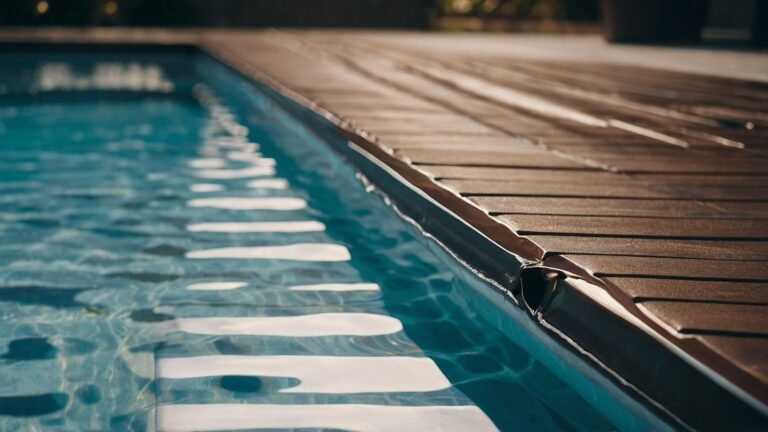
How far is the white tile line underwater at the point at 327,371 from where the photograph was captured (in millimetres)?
2152

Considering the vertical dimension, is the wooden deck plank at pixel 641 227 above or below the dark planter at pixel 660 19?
below

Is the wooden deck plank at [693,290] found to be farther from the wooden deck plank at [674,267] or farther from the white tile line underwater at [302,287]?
the white tile line underwater at [302,287]

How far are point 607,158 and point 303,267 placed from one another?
1.20 meters

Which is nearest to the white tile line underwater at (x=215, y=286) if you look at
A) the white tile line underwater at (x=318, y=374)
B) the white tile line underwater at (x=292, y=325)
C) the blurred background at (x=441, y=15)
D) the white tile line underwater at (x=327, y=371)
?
the white tile line underwater at (x=318, y=374)

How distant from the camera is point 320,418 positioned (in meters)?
1.96

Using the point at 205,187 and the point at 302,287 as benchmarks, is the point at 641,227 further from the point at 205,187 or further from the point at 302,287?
the point at 205,187

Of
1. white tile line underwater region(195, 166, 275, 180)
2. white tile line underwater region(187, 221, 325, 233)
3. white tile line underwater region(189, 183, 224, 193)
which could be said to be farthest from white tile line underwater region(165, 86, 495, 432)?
white tile line underwater region(195, 166, 275, 180)

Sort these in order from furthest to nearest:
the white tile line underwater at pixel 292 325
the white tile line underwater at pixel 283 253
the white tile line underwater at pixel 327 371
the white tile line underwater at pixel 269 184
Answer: the white tile line underwater at pixel 269 184 → the white tile line underwater at pixel 283 253 → the white tile line underwater at pixel 292 325 → the white tile line underwater at pixel 327 371

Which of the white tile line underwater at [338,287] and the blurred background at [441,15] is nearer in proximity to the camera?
the white tile line underwater at [338,287]

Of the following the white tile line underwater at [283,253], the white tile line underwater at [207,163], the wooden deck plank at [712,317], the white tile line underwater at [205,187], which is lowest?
the white tile line underwater at [283,253]

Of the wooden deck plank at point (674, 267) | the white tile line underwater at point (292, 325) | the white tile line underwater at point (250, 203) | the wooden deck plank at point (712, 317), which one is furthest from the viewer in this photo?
the white tile line underwater at point (250, 203)

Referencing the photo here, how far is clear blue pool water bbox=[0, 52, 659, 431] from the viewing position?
6.67 feet

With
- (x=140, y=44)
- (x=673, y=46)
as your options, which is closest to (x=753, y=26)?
(x=673, y=46)

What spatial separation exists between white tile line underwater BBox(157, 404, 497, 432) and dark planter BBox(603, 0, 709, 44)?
861cm
